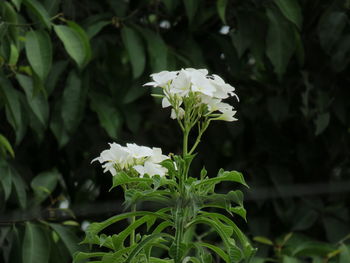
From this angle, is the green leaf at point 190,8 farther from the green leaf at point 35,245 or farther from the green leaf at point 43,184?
the green leaf at point 35,245

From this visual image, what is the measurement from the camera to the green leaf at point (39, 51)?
1933 millimetres

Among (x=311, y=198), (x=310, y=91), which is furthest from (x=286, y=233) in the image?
(x=310, y=91)

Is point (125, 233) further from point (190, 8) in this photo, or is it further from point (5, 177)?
point (190, 8)

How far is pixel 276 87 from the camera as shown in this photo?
248cm

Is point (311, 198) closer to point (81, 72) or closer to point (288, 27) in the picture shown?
point (288, 27)

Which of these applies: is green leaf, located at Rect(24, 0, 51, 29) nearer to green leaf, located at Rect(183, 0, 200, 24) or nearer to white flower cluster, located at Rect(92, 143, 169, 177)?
green leaf, located at Rect(183, 0, 200, 24)

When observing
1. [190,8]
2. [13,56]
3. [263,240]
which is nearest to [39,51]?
[13,56]

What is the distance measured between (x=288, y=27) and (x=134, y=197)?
4.12 ft

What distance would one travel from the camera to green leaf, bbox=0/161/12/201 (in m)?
1.95

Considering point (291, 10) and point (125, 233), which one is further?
point (291, 10)

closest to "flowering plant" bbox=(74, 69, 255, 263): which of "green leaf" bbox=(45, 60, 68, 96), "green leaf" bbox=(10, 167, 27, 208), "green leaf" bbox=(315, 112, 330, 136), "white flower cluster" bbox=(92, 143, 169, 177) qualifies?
"white flower cluster" bbox=(92, 143, 169, 177)

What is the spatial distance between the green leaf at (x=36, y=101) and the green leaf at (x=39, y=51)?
0.39 ft

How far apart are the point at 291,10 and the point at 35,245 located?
0.91 m

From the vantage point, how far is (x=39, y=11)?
193 centimetres
